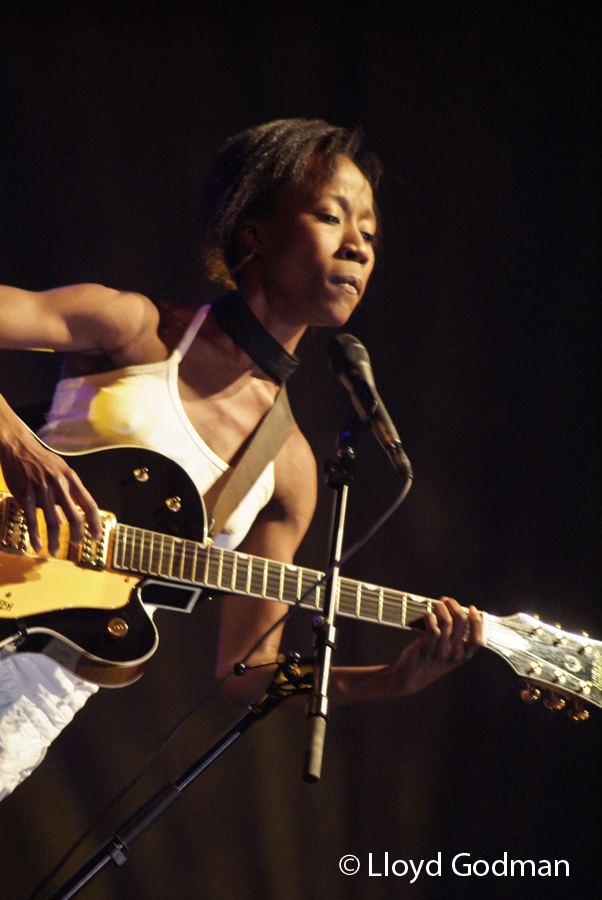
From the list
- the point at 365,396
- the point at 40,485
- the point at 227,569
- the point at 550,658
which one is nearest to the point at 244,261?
the point at 365,396

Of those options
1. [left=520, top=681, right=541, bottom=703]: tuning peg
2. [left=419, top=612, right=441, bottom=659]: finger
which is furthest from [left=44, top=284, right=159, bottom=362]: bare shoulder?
[left=520, top=681, right=541, bottom=703]: tuning peg

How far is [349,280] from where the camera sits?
240 cm

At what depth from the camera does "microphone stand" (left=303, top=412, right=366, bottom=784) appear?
1411 millimetres

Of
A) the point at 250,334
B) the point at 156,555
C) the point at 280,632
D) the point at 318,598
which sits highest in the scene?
the point at 250,334

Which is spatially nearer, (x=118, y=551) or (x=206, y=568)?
(x=118, y=551)

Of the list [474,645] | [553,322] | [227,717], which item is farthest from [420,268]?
[227,717]

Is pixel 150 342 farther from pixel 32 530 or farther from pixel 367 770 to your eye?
pixel 367 770

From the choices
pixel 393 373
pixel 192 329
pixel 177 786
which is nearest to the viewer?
pixel 177 786

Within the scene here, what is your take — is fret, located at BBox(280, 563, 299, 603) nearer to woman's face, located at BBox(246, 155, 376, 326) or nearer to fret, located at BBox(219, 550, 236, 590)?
fret, located at BBox(219, 550, 236, 590)

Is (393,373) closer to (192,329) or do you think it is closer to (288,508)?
(288,508)

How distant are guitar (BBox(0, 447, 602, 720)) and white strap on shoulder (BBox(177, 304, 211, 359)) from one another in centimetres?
48

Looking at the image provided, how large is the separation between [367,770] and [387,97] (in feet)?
7.63

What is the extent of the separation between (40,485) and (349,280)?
3.98 ft

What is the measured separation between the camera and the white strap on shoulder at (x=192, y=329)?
2251mm
